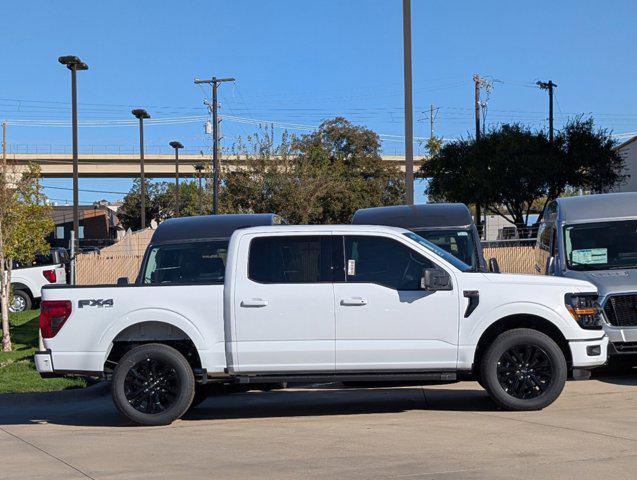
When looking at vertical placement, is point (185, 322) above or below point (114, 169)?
below

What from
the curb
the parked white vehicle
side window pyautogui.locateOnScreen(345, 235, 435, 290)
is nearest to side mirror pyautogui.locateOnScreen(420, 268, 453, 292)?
side window pyautogui.locateOnScreen(345, 235, 435, 290)

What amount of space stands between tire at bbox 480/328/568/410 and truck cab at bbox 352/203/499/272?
514 centimetres

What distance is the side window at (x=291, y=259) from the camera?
982 cm

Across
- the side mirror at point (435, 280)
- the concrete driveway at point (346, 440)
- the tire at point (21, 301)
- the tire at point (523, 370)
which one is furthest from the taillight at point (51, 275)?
the tire at point (523, 370)

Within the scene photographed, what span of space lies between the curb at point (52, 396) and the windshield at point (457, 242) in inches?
223

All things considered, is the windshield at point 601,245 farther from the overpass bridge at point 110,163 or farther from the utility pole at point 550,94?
the overpass bridge at point 110,163

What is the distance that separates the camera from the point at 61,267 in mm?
28375

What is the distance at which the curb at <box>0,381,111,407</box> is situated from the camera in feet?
41.0

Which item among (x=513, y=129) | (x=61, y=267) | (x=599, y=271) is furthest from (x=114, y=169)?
(x=599, y=271)

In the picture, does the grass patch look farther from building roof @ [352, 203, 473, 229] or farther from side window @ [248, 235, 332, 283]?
building roof @ [352, 203, 473, 229]

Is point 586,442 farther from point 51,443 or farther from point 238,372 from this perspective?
point 51,443

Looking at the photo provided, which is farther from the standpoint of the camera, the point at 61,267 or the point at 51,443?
the point at 61,267

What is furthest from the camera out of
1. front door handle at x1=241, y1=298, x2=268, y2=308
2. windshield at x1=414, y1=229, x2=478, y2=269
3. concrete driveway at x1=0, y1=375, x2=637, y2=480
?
windshield at x1=414, y1=229, x2=478, y2=269

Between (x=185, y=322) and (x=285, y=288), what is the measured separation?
1.10 m
